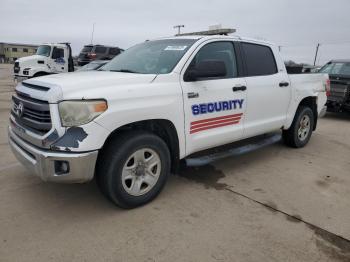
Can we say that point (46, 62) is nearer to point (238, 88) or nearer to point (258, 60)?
point (258, 60)

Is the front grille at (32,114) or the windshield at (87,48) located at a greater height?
the windshield at (87,48)

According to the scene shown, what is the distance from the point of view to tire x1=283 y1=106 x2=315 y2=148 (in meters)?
5.57

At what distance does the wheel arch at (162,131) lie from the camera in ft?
10.5

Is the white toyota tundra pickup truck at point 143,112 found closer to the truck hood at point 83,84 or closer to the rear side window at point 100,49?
the truck hood at point 83,84

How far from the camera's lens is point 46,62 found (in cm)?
1518

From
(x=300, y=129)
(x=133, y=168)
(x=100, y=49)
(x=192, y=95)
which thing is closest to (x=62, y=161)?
(x=133, y=168)

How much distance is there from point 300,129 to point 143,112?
3694mm

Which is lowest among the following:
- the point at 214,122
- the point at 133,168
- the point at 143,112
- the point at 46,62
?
the point at 133,168

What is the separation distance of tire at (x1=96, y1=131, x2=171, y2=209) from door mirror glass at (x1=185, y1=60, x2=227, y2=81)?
81 cm

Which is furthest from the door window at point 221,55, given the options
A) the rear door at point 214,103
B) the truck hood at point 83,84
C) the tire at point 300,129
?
the tire at point 300,129

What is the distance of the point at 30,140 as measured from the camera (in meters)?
3.05

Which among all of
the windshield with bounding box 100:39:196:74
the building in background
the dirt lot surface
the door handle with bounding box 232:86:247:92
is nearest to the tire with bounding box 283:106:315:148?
the dirt lot surface

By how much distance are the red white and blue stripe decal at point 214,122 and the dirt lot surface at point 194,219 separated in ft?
2.49

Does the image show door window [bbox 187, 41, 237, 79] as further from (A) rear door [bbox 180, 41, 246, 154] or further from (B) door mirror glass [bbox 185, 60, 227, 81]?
(B) door mirror glass [bbox 185, 60, 227, 81]
